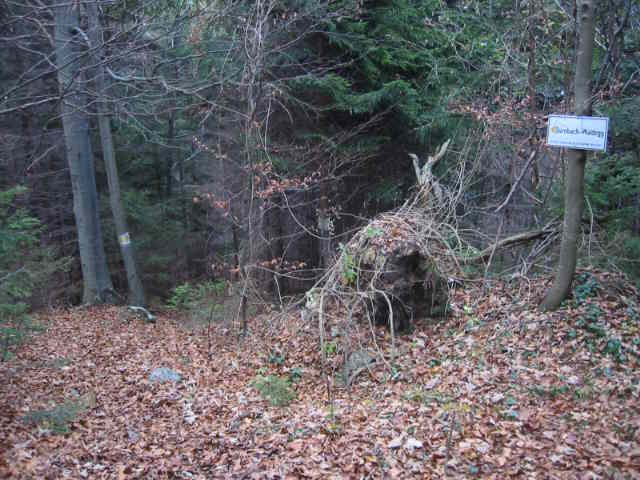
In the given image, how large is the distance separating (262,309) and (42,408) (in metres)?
4.85

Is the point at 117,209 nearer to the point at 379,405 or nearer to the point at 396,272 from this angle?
the point at 396,272

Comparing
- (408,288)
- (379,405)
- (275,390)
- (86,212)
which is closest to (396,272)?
(408,288)

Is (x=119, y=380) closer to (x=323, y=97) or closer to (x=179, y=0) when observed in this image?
(x=179, y=0)

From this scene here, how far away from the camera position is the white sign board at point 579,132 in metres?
5.32

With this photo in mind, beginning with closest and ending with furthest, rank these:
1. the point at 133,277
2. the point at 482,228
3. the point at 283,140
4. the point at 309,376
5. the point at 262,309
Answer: the point at 309,376
the point at 482,228
the point at 262,309
the point at 283,140
the point at 133,277

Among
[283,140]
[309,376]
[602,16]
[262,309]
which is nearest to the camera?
[309,376]

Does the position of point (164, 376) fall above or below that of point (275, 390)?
below

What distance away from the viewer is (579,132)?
5.43 metres

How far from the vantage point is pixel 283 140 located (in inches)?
451

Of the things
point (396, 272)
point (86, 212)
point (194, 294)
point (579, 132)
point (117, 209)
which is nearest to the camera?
point (579, 132)

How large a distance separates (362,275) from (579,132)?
11.4 ft

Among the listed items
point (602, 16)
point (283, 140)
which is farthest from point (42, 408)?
point (602, 16)

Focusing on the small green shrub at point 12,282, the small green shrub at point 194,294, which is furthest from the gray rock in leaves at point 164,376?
the small green shrub at point 194,294

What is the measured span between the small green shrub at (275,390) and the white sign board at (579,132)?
454cm
